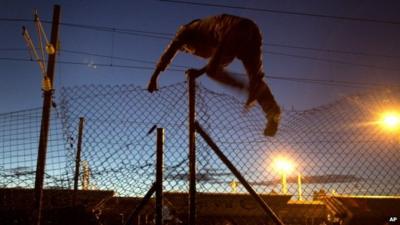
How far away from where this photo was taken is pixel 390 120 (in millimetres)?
6328

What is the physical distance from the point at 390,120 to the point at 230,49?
12.5 ft

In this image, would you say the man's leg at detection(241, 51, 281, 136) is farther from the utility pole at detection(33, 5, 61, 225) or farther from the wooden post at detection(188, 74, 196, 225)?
the utility pole at detection(33, 5, 61, 225)

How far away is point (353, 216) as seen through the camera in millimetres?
4863

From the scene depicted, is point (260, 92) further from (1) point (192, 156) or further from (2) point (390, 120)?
(2) point (390, 120)

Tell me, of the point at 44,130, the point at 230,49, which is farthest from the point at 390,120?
the point at 44,130

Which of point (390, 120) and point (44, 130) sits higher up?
point (390, 120)

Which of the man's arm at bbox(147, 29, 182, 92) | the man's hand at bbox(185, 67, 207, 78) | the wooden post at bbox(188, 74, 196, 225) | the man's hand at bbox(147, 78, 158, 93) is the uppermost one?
the man's arm at bbox(147, 29, 182, 92)

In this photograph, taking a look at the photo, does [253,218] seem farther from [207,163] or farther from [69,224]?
[207,163]

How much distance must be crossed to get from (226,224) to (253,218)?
896 mm

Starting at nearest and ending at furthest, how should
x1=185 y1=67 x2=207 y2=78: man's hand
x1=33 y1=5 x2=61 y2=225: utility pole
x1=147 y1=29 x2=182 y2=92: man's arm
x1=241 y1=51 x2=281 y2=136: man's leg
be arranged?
x1=185 y1=67 x2=207 y2=78: man's hand
x1=33 y1=5 x2=61 y2=225: utility pole
x1=241 y1=51 x2=281 y2=136: man's leg
x1=147 y1=29 x2=182 y2=92: man's arm

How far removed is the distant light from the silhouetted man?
2295 millimetres

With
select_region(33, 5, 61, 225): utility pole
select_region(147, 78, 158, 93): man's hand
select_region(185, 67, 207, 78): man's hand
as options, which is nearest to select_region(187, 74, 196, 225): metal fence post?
select_region(185, 67, 207, 78): man's hand

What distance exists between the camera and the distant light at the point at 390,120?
592cm

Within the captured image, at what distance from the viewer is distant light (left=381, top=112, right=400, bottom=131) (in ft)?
19.4
